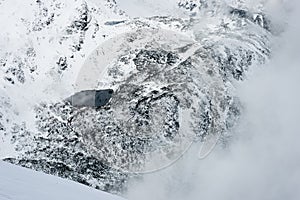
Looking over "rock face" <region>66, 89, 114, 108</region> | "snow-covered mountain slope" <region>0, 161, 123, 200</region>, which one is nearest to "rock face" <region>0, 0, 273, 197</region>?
"rock face" <region>66, 89, 114, 108</region>

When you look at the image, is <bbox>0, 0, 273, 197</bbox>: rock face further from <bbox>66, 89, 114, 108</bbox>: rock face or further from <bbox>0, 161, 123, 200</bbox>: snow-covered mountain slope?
Answer: <bbox>0, 161, 123, 200</bbox>: snow-covered mountain slope

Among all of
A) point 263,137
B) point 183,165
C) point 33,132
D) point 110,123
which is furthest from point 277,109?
point 33,132

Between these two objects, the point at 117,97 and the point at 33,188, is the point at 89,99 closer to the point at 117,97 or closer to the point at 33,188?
the point at 117,97

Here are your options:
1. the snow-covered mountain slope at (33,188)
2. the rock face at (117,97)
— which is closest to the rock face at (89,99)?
the rock face at (117,97)

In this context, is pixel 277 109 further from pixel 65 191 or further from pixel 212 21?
pixel 65 191

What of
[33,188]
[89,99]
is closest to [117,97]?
[89,99]

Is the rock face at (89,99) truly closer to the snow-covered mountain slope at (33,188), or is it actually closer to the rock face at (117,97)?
the rock face at (117,97)
